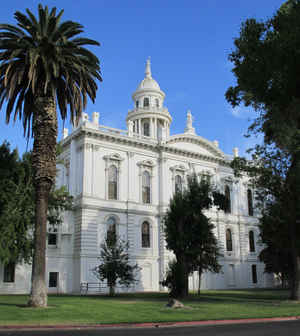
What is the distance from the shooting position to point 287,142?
23312 millimetres

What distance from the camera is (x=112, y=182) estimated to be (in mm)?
43531

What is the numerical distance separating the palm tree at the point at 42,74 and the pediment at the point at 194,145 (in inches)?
1079

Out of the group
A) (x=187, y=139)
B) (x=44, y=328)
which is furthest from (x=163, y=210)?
(x=44, y=328)

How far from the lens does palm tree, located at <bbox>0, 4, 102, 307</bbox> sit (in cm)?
1992

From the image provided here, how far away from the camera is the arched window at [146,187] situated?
45688 millimetres

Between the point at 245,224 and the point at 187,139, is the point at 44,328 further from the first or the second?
the point at 245,224

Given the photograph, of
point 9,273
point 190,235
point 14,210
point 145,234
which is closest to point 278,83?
point 190,235

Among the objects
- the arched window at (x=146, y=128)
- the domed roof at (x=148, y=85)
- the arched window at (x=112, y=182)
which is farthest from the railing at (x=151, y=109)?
the arched window at (x=112, y=182)

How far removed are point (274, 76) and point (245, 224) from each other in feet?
110

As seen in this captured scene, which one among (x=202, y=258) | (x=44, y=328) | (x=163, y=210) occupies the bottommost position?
(x=44, y=328)

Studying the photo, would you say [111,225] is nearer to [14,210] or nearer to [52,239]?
[52,239]

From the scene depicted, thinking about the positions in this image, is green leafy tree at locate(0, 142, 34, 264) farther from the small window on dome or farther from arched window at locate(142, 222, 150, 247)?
the small window on dome

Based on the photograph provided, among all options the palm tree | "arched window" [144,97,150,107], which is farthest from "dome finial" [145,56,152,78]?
the palm tree

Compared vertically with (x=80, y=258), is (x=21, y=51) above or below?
above
